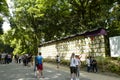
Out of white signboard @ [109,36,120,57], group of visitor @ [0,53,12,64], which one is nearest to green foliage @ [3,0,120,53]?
white signboard @ [109,36,120,57]

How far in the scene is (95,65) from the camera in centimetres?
2206

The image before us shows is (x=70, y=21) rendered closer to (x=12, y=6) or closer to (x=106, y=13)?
(x=106, y=13)

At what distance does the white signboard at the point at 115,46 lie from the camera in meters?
20.6

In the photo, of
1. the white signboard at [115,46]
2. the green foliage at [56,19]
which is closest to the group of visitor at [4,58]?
the green foliage at [56,19]

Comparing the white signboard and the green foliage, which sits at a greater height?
the green foliage

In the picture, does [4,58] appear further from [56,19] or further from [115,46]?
[115,46]

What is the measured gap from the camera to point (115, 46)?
2095cm

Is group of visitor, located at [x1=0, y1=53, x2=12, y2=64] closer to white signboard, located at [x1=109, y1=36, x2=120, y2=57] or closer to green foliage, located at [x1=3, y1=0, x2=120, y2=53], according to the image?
green foliage, located at [x1=3, y1=0, x2=120, y2=53]

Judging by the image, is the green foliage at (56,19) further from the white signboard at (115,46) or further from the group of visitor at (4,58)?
the group of visitor at (4,58)

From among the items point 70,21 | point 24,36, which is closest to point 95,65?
point 70,21

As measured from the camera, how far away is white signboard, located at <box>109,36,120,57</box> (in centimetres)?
2059

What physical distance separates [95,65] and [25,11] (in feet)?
117

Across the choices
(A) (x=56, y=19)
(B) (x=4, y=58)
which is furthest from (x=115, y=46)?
(A) (x=56, y=19)

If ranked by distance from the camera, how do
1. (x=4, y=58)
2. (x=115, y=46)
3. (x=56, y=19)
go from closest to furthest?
1. (x=115, y=46)
2. (x=4, y=58)
3. (x=56, y=19)
